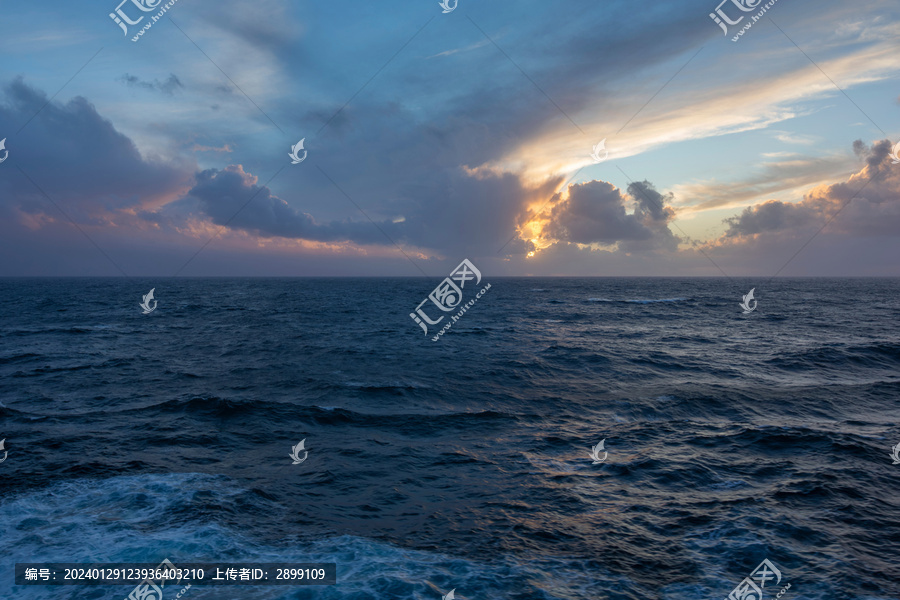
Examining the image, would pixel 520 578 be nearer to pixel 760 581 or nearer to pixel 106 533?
pixel 760 581

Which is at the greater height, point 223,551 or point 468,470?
point 468,470

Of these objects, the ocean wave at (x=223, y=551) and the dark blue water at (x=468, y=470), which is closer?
the ocean wave at (x=223, y=551)

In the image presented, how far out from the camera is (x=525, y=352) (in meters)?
36.7

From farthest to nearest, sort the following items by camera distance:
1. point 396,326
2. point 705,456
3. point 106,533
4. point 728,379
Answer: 1. point 396,326
2. point 728,379
3. point 705,456
4. point 106,533

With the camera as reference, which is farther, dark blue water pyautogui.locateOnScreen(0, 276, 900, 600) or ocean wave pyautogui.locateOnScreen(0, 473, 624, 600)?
dark blue water pyautogui.locateOnScreen(0, 276, 900, 600)

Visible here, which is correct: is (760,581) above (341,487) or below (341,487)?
below

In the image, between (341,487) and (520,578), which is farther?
(341,487)

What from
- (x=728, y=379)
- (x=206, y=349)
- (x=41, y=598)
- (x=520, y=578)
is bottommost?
(x=520, y=578)

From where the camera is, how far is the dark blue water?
10047 millimetres

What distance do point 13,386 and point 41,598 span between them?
2331cm

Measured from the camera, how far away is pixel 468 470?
1520 cm

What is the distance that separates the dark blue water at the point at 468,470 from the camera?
10.0m

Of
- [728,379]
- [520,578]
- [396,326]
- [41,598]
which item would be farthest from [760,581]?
[396,326]

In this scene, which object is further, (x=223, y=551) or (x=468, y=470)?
(x=468, y=470)
